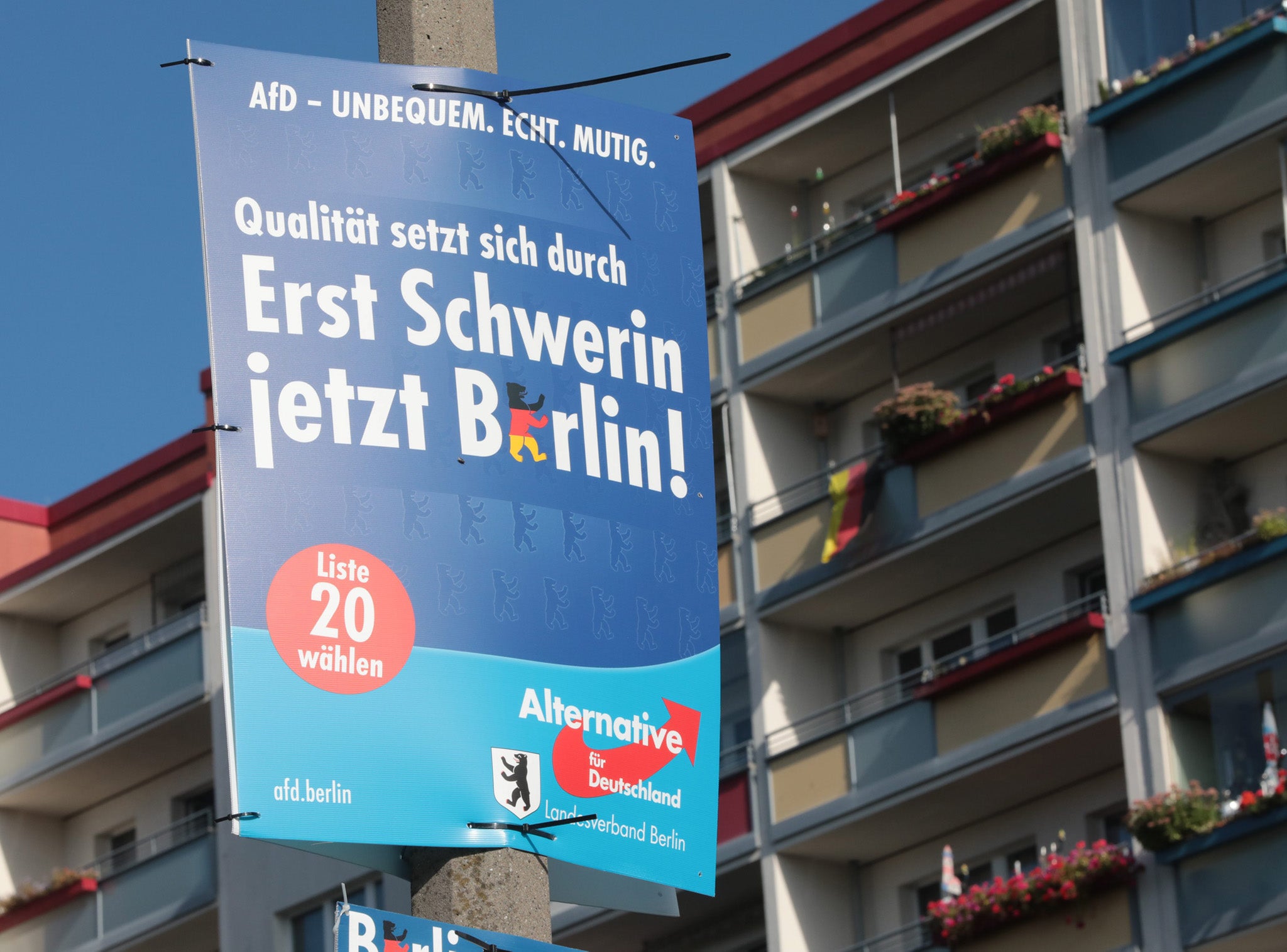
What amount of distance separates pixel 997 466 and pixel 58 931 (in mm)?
18215

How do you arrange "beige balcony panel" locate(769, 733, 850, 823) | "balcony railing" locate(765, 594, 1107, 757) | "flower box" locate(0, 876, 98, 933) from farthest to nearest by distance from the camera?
"flower box" locate(0, 876, 98, 933)
"beige balcony panel" locate(769, 733, 850, 823)
"balcony railing" locate(765, 594, 1107, 757)

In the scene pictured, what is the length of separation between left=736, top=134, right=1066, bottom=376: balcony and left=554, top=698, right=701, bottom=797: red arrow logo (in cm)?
2147

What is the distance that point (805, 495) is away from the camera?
3588 centimetres

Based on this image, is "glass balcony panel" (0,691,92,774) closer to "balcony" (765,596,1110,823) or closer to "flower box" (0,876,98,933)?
"flower box" (0,876,98,933)

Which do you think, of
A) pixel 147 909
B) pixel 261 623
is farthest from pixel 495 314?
pixel 147 909

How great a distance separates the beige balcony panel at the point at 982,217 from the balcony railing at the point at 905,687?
15.0 ft

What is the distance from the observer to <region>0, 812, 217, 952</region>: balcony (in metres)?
40.3

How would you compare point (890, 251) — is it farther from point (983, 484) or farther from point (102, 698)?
point (102, 698)

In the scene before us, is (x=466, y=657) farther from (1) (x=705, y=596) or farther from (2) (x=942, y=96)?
(2) (x=942, y=96)

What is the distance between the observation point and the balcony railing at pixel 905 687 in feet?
102

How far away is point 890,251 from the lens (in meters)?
34.2

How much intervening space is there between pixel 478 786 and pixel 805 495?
2563 centimetres

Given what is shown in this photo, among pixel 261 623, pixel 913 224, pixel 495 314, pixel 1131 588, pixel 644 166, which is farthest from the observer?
pixel 913 224

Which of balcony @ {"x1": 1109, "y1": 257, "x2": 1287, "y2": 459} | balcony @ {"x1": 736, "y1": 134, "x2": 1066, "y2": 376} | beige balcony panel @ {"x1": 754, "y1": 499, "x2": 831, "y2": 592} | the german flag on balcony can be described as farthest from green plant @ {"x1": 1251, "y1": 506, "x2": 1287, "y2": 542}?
beige balcony panel @ {"x1": 754, "y1": 499, "x2": 831, "y2": 592}
